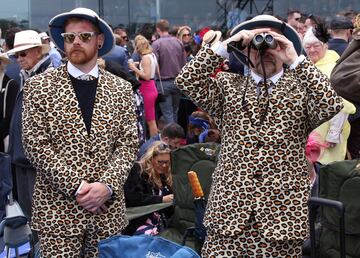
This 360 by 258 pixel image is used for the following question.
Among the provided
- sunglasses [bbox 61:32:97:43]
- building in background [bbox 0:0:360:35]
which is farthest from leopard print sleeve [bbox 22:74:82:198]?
building in background [bbox 0:0:360:35]

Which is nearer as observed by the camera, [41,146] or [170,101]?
[41,146]

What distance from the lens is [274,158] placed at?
11.0 ft

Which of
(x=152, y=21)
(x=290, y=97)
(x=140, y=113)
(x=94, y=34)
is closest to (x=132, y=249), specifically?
(x=290, y=97)

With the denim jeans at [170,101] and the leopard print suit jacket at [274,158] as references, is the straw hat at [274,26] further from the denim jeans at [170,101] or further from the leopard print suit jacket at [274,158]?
the denim jeans at [170,101]

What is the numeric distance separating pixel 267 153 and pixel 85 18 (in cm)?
132

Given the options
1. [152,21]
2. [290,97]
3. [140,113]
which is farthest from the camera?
[152,21]

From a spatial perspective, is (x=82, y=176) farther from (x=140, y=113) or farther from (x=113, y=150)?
(x=140, y=113)

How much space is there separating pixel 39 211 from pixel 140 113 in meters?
4.10

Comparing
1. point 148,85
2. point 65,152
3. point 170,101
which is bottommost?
point 170,101

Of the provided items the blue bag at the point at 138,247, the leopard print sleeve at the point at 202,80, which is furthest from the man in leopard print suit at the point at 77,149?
the leopard print sleeve at the point at 202,80

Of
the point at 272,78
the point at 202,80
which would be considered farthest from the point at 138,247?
the point at 272,78

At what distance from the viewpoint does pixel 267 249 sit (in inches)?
133

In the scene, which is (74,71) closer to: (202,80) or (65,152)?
(65,152)

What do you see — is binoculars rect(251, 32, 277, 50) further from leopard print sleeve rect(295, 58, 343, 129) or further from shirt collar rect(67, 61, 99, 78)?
shirt collar rect(67, 61, 99, 78)
